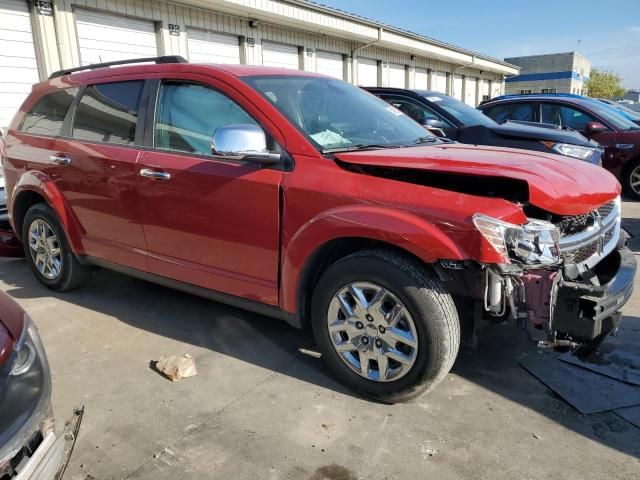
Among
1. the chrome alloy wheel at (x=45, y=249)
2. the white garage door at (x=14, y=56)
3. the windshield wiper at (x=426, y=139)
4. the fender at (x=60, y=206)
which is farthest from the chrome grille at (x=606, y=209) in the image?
the white garage door at (x=14, y=56)

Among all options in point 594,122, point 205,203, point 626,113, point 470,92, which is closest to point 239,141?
point 205,203

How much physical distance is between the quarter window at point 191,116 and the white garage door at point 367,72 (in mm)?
14255

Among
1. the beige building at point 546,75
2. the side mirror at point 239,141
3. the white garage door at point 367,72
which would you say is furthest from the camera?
the beige building at point 546,75

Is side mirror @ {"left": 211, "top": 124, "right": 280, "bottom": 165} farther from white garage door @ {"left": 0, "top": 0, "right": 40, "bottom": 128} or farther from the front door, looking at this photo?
white garage door @ {"left": 0, "top": 0, "right": 40, "bottom": 128}

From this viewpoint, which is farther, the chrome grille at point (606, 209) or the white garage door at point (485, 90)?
the white garage door at point (485, 90)

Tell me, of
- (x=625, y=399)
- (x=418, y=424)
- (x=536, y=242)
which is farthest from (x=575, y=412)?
A: (x=536, y=242)

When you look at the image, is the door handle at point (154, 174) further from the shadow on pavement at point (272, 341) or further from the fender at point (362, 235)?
the shadow on pavement at point (272, 341)

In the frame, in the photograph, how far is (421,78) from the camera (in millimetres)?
21688

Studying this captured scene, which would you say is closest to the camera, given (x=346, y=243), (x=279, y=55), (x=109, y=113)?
(x=346, y=243)

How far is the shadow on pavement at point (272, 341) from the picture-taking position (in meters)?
2.66

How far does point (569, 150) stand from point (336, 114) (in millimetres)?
3552

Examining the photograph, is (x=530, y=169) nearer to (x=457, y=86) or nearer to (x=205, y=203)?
(x=205, y=203)

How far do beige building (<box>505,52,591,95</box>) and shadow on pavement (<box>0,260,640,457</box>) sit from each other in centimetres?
4843

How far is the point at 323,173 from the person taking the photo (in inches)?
110
